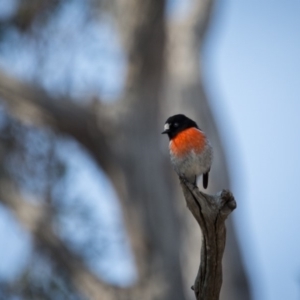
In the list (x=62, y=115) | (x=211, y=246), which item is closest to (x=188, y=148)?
(x=211, y=246)

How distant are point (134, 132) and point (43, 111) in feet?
3.50

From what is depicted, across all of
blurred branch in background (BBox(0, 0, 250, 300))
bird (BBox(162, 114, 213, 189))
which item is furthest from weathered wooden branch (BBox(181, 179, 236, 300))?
blurred branch in background (BBox(0, 0, 250, 300))

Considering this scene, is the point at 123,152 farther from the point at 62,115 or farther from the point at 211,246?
the point at 211,246

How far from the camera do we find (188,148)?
170 inches

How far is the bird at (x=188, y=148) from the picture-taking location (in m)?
4.29

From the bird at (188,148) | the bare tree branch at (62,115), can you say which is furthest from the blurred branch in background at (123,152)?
the bird at (188,148)

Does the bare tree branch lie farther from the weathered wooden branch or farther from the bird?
the weathered wooden branch

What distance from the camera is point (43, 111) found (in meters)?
8.97

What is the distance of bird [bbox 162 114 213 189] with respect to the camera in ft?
14.1

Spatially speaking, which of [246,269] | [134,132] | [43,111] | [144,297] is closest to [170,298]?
[144,297]

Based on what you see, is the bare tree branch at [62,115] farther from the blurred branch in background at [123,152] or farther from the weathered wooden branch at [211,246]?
the weathered wooden branch at [211,246]

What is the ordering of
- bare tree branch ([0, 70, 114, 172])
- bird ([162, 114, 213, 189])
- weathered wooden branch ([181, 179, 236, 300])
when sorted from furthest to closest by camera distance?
1. bare tree branch ([0, 70, 114, 172])
2. bird ([162, 114, 213, 189])
3. weathered wooden branch ([181, 179, 236, 300])

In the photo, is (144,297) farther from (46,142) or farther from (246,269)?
(46,142)

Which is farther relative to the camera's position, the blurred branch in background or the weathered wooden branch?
the blurred branch in background
